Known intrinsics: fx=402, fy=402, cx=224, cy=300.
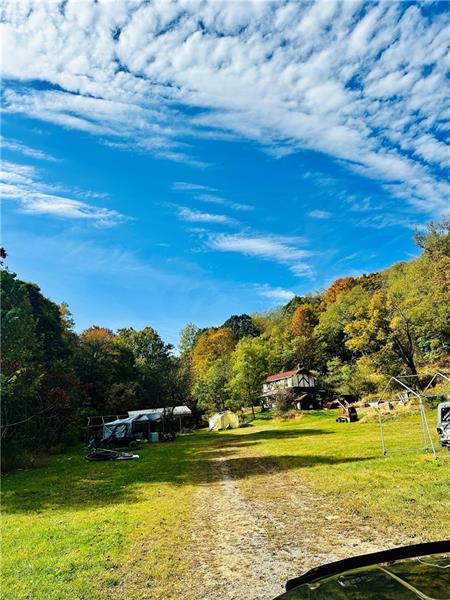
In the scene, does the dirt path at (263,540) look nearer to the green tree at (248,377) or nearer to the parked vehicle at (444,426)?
the parked vehicle at (444,426)

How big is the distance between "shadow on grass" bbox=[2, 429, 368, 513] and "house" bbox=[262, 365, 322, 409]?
40214 millimetres

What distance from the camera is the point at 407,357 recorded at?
40562 millimetres

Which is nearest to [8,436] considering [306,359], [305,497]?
[305,497]

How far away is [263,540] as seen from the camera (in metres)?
7.14

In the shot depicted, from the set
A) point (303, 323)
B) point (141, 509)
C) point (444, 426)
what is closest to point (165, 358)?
point (303, 323)

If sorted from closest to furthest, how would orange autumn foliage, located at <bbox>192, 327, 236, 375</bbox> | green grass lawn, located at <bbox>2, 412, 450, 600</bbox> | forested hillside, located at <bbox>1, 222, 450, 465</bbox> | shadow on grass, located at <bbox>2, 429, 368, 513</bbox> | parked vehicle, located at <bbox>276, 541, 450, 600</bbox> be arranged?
parked vehicle, located at <bbox>276, 541, 450, 600</bbox>, green grass lawn, located at <bbox>2, 412, 450, 600</bbox>, shadow on grass, located at <bbox>2, 429, 368, 513</bbox>, forested hillside, located at <bbox>1, 222, 450, 465</bbox>, orange autumn foliage, located at <bbox>192, 327, 236, 375</bbox>

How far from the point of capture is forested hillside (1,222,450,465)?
25172 millimetres

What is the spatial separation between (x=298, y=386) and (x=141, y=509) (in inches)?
2129

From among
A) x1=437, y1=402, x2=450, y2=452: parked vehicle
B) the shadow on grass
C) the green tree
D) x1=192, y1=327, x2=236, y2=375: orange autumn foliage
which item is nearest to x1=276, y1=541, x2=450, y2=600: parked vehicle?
the shadow on grass

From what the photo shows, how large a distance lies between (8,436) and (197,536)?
20.5 metres

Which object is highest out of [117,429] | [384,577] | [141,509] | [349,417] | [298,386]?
[384,577]

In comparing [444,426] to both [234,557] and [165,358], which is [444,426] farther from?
[165,358]

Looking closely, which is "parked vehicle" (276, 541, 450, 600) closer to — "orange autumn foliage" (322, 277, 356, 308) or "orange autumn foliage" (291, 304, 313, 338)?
"orange autumn foliage" (291, 304, 313, 338)

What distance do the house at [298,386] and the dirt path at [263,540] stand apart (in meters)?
48.9
